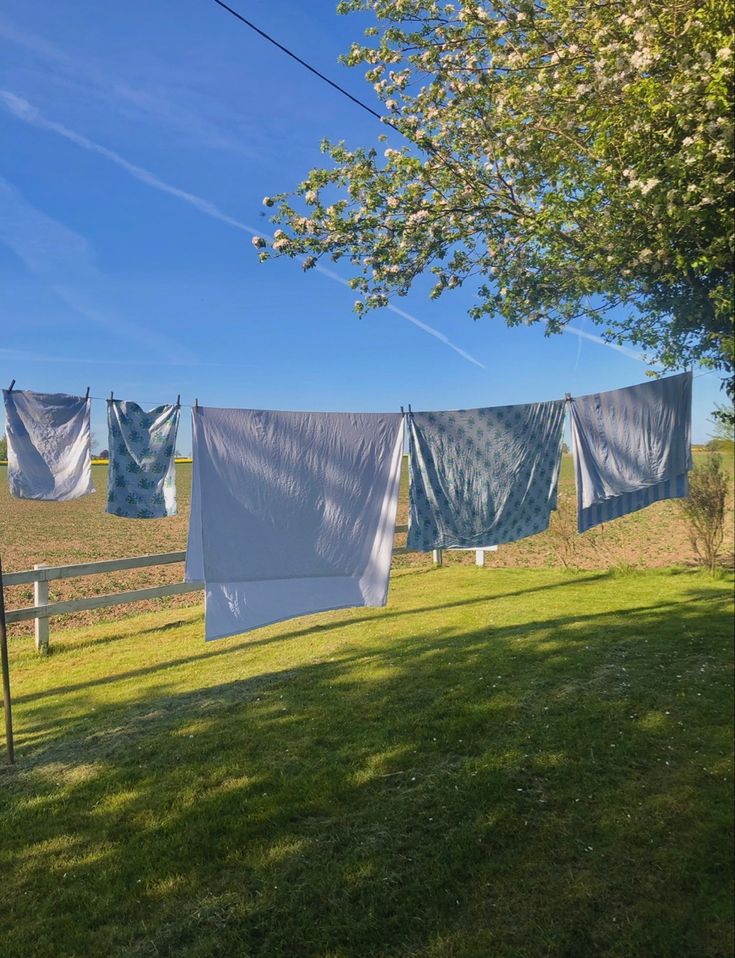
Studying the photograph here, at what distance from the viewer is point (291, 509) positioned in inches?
206

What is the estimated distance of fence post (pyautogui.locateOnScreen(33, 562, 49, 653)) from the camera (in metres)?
8.38

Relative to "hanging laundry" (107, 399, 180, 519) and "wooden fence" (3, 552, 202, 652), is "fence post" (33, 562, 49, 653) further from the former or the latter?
"hanging laundry" (107, 399, 180, 519)

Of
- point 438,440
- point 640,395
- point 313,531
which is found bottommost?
point 313,531

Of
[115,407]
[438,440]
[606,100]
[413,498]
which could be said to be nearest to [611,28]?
[606,100]

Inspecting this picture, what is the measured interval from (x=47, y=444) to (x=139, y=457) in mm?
1118

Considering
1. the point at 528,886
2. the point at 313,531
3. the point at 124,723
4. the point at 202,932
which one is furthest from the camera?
the point at 124,723

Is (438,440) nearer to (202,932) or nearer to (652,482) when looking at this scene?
(652,482)

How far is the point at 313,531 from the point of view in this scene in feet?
17.4

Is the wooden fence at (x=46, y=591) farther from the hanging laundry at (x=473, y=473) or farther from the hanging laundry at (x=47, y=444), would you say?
the hanging laundry at (x=473, y=473)

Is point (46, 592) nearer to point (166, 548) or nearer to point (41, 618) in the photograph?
point (41, 618)

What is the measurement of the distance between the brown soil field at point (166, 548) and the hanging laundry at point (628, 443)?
542 centimetres

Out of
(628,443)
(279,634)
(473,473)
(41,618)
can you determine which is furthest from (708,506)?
(41,618)

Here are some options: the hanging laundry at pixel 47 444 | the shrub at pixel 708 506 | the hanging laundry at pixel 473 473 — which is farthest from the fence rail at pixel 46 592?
the shrub at pixel 708 506

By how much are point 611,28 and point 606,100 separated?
0.62m
